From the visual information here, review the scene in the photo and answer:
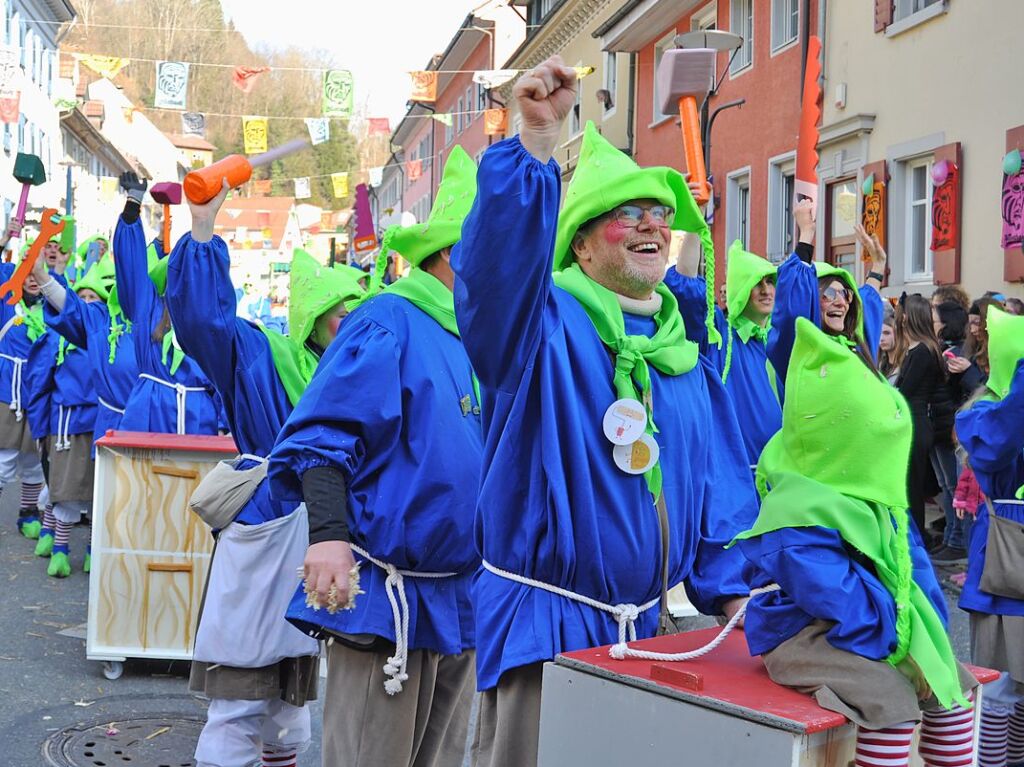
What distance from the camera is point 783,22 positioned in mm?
17656

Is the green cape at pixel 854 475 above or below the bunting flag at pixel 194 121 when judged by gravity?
below

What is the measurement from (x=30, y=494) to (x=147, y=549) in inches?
188

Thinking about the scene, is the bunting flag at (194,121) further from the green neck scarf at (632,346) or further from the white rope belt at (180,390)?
the green neck scarf at (632,346)

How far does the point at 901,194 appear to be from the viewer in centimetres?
1441

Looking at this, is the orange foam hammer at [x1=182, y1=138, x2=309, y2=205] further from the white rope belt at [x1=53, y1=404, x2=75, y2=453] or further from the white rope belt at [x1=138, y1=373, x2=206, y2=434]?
the white rope belt at [x1=53, y1=404, x2=75, y2=453]

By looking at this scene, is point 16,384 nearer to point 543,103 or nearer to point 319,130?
point 543,103

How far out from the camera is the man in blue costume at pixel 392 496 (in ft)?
11.5

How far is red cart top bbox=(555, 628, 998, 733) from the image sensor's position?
7.79 feet

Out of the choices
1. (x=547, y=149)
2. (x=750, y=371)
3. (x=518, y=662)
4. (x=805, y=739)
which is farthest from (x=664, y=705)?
(x=750, y=371)

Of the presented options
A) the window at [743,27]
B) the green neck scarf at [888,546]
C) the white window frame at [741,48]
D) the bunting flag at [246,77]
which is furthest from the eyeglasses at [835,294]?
the bunting flag at [246,77]

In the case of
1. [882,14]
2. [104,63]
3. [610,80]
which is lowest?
[882,14]

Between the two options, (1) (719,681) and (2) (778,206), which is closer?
(1) (719,681)

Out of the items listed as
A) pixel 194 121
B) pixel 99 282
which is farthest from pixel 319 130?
pixel 99 282

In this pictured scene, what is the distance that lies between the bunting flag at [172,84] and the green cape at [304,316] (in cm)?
2311
